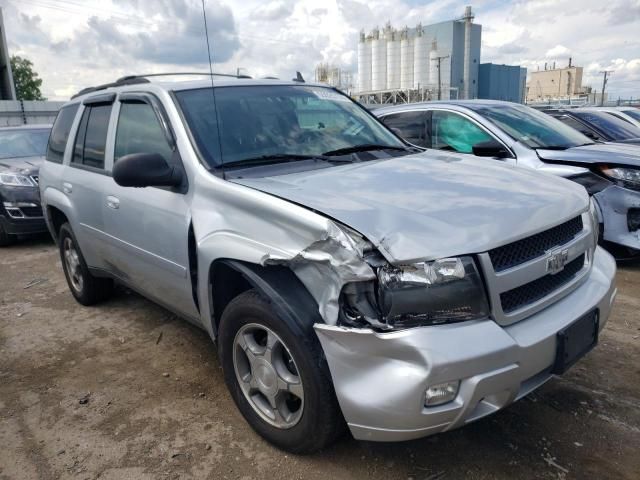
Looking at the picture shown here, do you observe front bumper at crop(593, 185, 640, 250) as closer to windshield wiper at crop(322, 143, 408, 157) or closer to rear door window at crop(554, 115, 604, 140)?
windshield wiper at crop(322, 143, 408, 157)

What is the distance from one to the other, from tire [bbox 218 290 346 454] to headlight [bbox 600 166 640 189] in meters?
4.15

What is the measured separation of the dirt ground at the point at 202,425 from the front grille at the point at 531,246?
958 mm

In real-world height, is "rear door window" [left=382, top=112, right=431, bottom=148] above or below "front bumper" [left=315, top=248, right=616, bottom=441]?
above

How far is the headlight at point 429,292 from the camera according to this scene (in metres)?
1.93

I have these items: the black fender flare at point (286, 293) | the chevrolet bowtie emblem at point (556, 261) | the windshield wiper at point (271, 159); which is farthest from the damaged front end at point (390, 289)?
the windshield wiper at point (271, 159)

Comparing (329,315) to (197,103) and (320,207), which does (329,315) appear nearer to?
(320,207)

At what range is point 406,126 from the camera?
20.4 feet

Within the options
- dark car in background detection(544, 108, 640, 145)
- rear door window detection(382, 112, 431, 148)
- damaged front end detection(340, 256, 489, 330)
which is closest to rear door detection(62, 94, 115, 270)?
damaged front end detection(340, 256, 489, 330)

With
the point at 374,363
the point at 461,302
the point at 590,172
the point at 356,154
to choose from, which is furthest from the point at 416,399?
the point at 590,172

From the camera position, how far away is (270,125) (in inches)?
125

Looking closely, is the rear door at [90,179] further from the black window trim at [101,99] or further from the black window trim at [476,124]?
the black window trim at [476,124]

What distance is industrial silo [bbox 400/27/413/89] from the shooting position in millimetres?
72000

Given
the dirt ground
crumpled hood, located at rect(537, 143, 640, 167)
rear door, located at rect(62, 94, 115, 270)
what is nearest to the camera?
the dirt ground

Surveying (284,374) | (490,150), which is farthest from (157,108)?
(490,150)
